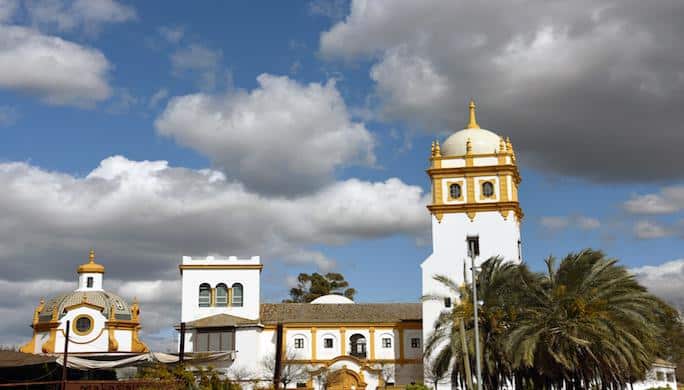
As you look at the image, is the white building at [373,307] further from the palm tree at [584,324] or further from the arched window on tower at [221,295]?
the palm tree at [584,324]

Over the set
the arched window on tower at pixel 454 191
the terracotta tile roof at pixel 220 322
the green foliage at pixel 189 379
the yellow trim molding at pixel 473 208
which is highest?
the arched window on tower at pixel 454 191

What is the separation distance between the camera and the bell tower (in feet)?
166

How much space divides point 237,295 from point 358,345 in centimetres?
903

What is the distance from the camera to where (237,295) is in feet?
182

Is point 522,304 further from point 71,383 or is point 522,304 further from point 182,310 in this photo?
point 182,310

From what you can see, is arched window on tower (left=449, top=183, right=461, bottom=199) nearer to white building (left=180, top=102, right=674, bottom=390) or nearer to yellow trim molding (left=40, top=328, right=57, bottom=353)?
white building (left=180, top=102, right=674, bottom=390)

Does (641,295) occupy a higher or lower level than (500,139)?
lower

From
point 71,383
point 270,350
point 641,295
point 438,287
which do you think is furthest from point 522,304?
point 270,350

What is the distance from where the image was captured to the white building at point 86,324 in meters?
58.4

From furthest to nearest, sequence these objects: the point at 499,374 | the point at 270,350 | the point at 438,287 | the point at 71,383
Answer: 1. the point at 270,350
2. the point at 438,287
3. the point at 499,374
4. the point at 71,383

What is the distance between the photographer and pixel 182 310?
179 ft

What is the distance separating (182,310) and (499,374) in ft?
83.1

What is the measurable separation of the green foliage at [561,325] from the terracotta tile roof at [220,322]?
19.6 m

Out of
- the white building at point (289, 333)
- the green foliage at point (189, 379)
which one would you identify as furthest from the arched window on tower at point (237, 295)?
the green foliage at point (189, 379)
